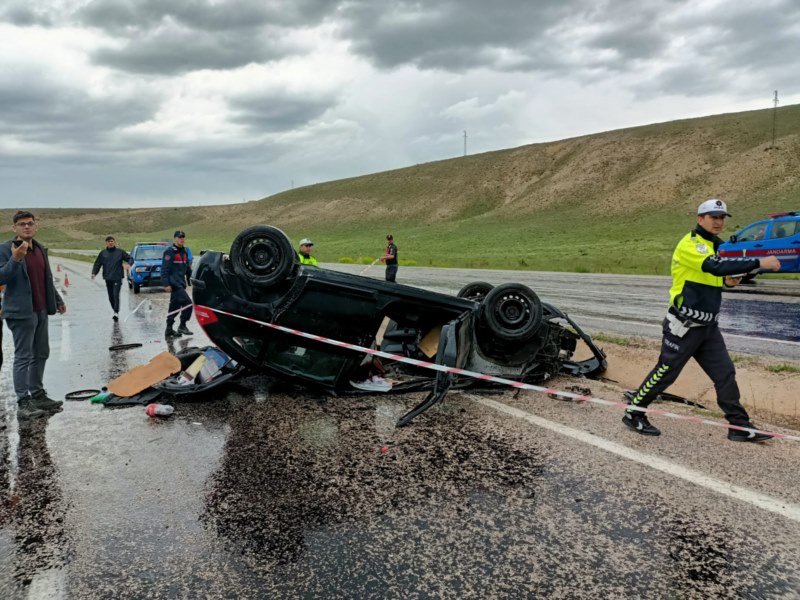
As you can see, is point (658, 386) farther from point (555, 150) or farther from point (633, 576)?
point (555, 150)

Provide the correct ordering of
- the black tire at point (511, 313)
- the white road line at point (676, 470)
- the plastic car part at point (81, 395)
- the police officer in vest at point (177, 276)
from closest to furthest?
the white road line at point (676, 470) → the black tire at point (511, 313) → the plastic car part at point (81, 395) → the police officer in vest at point (177, 276)

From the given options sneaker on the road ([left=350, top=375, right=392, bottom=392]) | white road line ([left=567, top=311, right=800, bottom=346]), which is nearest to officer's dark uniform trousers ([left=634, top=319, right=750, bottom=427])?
sneaker on the road ([left=350, top=375, right=392, bottom=392])

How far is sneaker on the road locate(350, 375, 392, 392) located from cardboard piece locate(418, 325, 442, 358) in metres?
0.67

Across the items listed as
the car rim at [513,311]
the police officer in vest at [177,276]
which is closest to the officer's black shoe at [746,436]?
the car rim at [513,311]

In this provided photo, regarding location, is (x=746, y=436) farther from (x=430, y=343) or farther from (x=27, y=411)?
(x=27, y=411)

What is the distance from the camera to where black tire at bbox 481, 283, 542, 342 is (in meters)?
5.51

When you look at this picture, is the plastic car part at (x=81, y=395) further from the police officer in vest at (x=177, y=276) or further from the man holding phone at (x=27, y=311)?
the police officer in vest at (x=177, y=276)

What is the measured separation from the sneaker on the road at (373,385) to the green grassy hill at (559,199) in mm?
20253

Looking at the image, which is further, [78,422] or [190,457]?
[78,422]

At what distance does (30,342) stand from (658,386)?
5.66 metres

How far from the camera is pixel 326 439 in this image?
14.5 ft

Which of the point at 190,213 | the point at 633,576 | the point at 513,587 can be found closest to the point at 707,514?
the point at 633,576

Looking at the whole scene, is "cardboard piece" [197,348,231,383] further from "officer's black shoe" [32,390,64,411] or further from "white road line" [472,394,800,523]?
"white road line" [472,394,800,523]

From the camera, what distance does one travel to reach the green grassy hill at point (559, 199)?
4881cm
